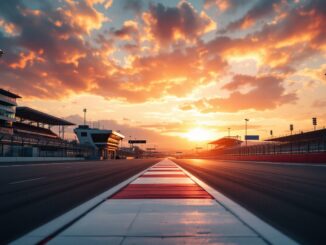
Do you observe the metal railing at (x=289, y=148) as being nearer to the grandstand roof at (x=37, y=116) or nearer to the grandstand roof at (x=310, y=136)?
the grandstand roof at (x=310, y=136)

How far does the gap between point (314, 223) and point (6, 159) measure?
1680 inches

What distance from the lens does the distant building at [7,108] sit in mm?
76875

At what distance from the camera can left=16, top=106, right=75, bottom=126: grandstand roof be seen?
8816cm

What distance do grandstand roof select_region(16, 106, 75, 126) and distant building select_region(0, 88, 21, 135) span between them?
5.18 meters

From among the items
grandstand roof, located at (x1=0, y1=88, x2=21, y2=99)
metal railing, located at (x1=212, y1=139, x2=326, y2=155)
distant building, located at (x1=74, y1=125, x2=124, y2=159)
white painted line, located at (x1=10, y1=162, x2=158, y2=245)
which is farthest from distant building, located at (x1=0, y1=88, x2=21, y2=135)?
white painted line, located at (x1=10, y1=162, x2=158, y2=245)

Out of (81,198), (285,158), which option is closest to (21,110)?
→ (285,158)

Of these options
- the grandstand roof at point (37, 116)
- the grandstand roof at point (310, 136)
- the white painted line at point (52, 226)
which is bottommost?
the white painted line at point (52, 226)

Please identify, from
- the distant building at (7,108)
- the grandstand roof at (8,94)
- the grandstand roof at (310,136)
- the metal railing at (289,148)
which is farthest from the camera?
the grandstand roof at (8,94)

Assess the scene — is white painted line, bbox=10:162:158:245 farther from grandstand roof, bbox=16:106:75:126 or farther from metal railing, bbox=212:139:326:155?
grandstand roof, bbox=16:106:75:126

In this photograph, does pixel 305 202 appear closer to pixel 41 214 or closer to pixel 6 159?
pixel 41 214

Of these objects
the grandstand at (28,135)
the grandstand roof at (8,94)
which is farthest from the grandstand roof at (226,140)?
the grandstand roof at (8,94)

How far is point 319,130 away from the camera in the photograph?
5347 centimetres

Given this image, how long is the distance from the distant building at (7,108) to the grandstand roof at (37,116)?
17.0 feet

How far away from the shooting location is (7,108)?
7900 centimetres
